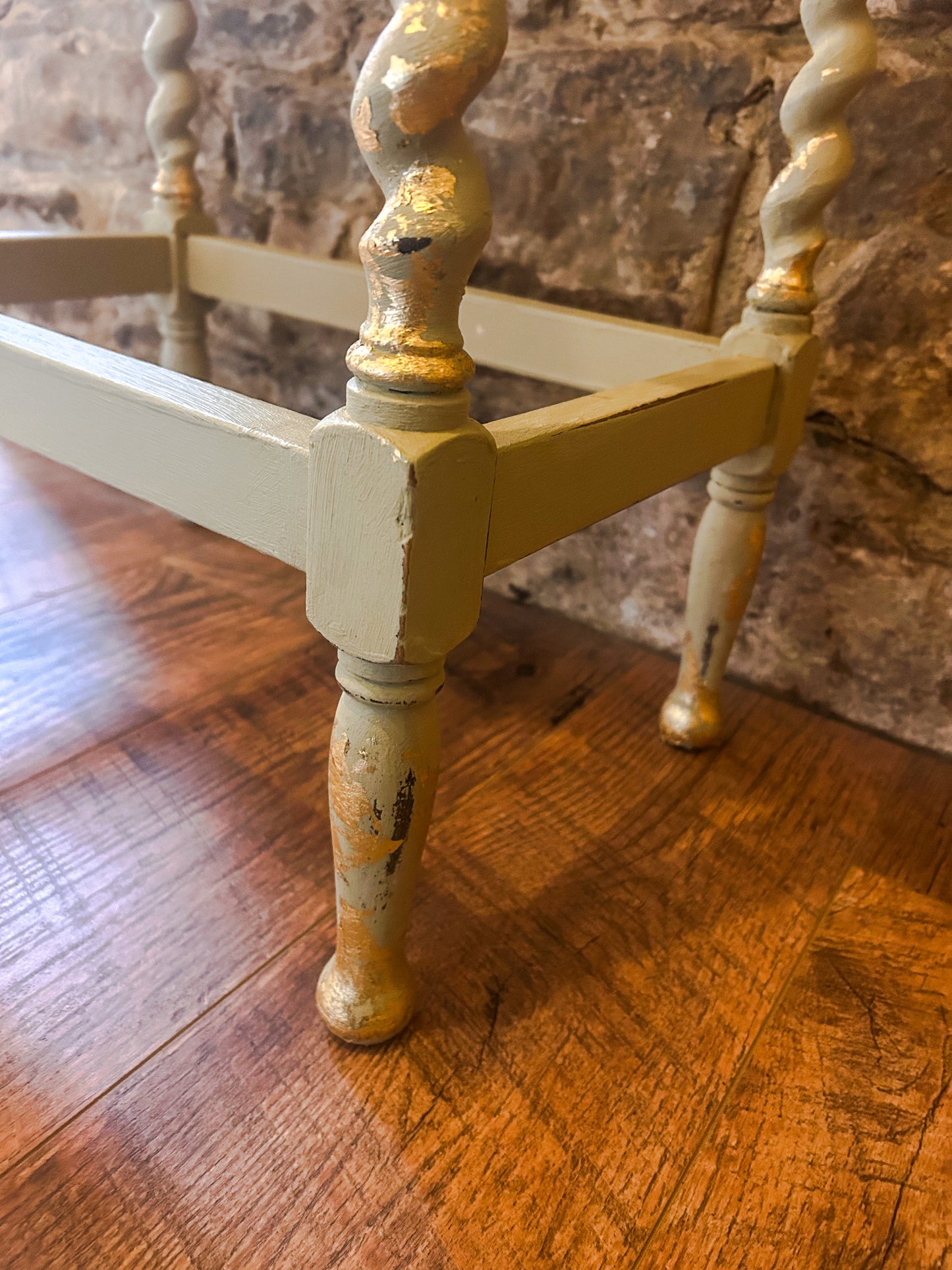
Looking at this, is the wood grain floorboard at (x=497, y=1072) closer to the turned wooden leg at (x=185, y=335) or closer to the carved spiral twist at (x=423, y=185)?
the carved spiral twist at (x=423, y=185)

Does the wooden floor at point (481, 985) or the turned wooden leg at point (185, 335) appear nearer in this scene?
the wooden floor at point (481, 985)

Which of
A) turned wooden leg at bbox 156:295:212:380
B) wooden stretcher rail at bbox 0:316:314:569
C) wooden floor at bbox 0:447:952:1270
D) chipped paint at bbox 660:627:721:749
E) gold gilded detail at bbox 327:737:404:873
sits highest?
wooden stretcher rail at bbox 0:316:314:569

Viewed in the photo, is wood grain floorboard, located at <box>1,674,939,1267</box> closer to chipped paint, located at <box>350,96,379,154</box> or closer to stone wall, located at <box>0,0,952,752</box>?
stone wall, located at <box>0,0,952,752</box>

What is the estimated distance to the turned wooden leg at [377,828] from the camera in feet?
1.57

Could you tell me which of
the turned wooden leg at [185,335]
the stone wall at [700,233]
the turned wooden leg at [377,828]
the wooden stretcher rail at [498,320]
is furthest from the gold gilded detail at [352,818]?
the turned wooden leg at [185,335]

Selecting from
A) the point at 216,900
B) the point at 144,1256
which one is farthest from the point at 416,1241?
the point at 216,900

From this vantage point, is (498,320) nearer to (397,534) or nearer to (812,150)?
(812,150)

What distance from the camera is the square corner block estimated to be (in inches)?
16.0

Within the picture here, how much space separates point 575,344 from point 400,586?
47 cm

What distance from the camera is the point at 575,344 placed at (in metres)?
0.82

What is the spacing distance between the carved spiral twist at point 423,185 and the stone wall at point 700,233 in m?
0.57

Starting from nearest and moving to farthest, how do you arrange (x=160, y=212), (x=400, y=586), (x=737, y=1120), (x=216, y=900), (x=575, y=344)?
(x=400, y=586), (x=737, y=1120), (x=216, y=900), (x=575, y=344), (x=160, y=212)

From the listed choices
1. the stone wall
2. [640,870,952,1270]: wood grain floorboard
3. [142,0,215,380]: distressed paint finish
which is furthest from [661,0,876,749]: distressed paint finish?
[142,0,215,380]: distressed paint finish

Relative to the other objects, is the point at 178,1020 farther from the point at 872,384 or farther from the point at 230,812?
the point at 872,384
